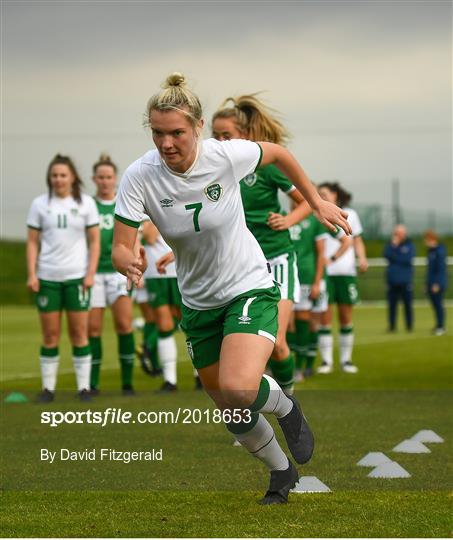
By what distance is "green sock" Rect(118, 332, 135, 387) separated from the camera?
13.2 meters

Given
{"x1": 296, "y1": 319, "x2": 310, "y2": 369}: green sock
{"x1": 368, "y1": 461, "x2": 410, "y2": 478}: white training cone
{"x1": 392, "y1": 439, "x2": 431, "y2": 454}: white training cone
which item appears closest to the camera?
{"x1": 368, "y1": 461, "x2": 410, "y2": 478}: white training cone

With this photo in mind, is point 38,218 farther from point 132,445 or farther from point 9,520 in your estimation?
point 9,520

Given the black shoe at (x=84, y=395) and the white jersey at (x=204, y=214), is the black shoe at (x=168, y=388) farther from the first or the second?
the white jersey at (x=204, y=214)

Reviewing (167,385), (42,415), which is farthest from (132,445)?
(167,385)

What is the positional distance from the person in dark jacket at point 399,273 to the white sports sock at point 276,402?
18.2m

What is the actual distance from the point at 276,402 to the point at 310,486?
569mm

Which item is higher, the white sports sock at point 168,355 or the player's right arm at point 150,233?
the player's right arm at point 150,233

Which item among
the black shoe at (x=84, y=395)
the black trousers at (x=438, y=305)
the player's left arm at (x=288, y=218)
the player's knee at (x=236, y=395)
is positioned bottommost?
the black trousers at (x=438, y=305)

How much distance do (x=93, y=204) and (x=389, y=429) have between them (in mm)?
3861

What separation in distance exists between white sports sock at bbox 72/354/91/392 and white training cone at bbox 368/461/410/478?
5178mm

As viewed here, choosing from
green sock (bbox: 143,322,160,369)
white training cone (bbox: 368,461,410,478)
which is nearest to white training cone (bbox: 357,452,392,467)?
white training cone (bbox: 368,461,410,478)

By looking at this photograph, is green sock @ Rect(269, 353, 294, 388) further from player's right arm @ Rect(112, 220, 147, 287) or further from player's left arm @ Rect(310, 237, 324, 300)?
player's left arm @ Rect(310, 237, 324, 300)

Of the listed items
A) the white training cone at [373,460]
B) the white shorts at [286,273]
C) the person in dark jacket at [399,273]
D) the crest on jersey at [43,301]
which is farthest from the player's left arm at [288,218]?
the person in dark jacket at [399,273]

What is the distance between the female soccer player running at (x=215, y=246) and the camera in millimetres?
6312
